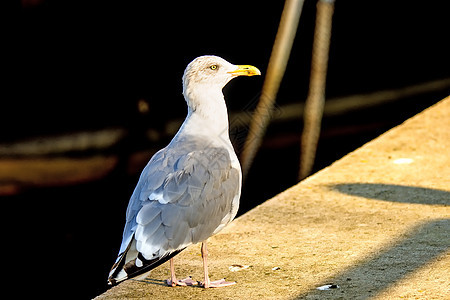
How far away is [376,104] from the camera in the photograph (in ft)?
37.3

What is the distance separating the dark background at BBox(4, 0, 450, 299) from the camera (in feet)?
22.1

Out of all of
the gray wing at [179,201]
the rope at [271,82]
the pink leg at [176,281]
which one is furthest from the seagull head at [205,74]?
the rope at [271,82]

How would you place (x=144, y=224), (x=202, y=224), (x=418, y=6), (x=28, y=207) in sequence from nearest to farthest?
(x=144, y=224)
(x=202, y=224)
(x=28, y=207)
(x=418, y=6)

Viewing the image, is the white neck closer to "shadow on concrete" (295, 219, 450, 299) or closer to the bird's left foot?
the bird's left foot

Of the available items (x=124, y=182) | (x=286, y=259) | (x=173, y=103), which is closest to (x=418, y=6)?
(x=173, y=103)

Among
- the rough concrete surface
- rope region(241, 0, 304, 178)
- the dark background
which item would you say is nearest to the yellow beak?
the rough concrete surface

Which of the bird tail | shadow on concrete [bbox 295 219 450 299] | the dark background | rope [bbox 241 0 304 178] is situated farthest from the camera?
rope [bbox 241 0 304 178]

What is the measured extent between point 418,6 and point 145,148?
6951mm

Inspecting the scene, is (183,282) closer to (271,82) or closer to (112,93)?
(112,93)

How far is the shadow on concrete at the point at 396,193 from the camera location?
15.3ft

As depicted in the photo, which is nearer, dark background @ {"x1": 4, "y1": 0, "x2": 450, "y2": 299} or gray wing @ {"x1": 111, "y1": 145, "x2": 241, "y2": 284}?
gray wing @ {"x1": 111, "y1": 145, "x2": 241, "y2": 284}

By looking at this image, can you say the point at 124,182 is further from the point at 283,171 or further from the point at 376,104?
the point at 376,104

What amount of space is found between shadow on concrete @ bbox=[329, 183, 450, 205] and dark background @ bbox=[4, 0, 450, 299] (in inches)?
78.5

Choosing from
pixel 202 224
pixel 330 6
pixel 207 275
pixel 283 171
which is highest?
pixel 330 6
